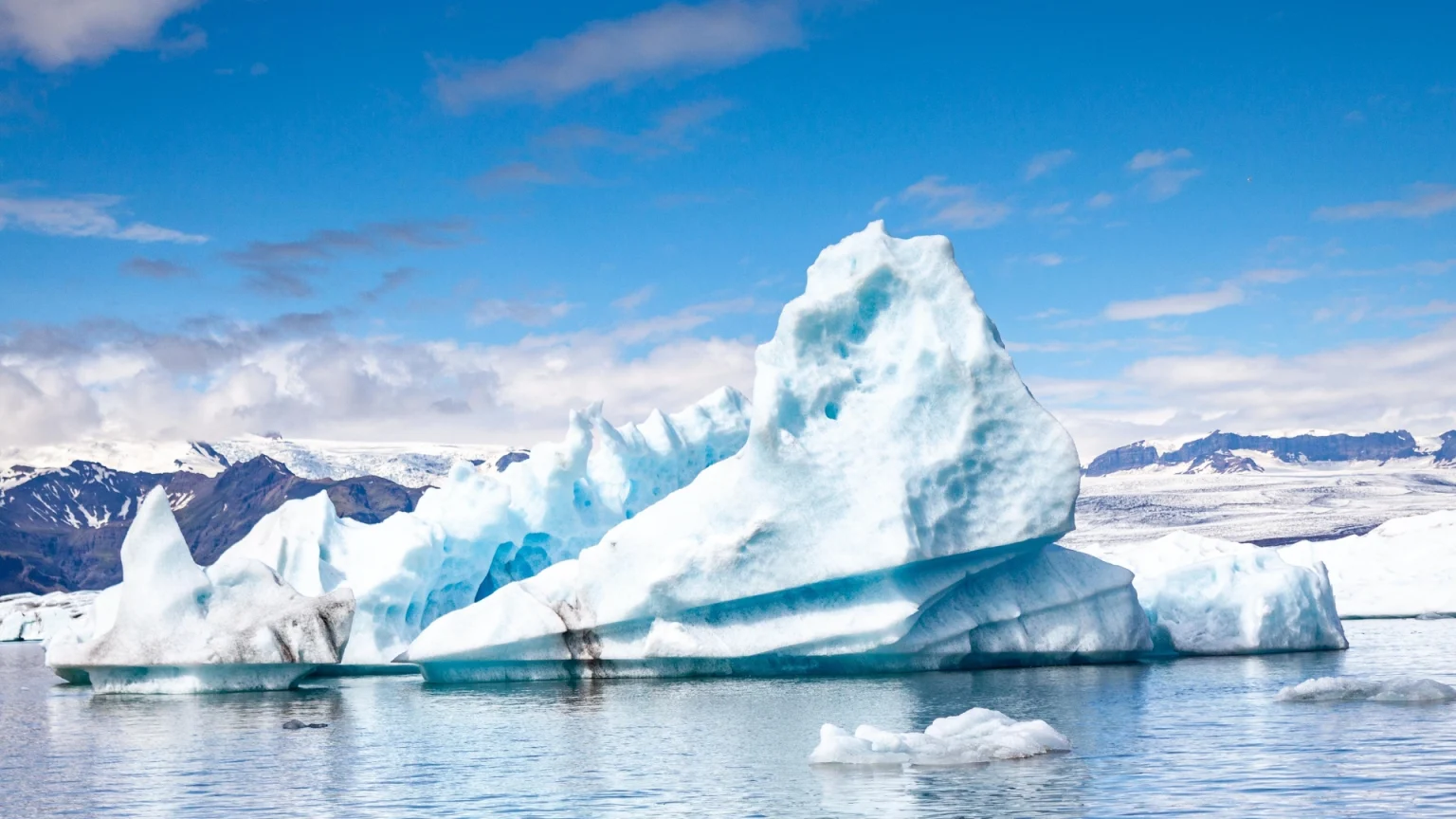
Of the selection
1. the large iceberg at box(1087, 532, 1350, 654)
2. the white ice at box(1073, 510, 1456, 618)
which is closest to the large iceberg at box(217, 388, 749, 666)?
the white ice at box(1073, 510, 1456, 618)

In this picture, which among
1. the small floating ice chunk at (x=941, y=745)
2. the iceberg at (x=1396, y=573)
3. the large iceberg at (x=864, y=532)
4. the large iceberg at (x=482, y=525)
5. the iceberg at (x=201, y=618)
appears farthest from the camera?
the iceberg at (x=1396, y=573)

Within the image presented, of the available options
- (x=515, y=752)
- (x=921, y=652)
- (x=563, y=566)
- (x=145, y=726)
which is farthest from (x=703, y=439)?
(x=515, y=752)

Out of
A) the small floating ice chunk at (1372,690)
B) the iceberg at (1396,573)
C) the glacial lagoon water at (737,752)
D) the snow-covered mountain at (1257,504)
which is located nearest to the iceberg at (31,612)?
the snow-covered mountain at (1257,504)

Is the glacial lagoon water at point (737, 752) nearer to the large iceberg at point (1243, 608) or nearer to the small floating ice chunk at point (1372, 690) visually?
the small floating ice chunk at point (1372, 690)

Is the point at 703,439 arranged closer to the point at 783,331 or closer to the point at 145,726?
the point at 783,331

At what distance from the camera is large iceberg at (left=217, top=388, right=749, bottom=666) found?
1305 inches

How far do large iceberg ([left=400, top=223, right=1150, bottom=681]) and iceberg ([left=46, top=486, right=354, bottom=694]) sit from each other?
7.23 feet

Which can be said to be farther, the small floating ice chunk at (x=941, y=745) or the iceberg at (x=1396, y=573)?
the iceberg at (x=1396, y=573)

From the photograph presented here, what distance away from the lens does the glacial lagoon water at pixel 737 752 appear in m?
11.6

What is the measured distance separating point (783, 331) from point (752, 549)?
3.64 metres

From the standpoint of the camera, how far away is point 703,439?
38750 mm

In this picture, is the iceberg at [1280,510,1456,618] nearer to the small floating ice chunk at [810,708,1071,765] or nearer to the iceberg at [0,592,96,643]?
the small floating ice chunk at [810,708,1071,765]

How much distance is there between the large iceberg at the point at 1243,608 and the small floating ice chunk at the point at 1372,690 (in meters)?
10.1

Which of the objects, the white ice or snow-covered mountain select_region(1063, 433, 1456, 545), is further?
snow-covered mountain select_region(1063, 433, 1456, 545)
